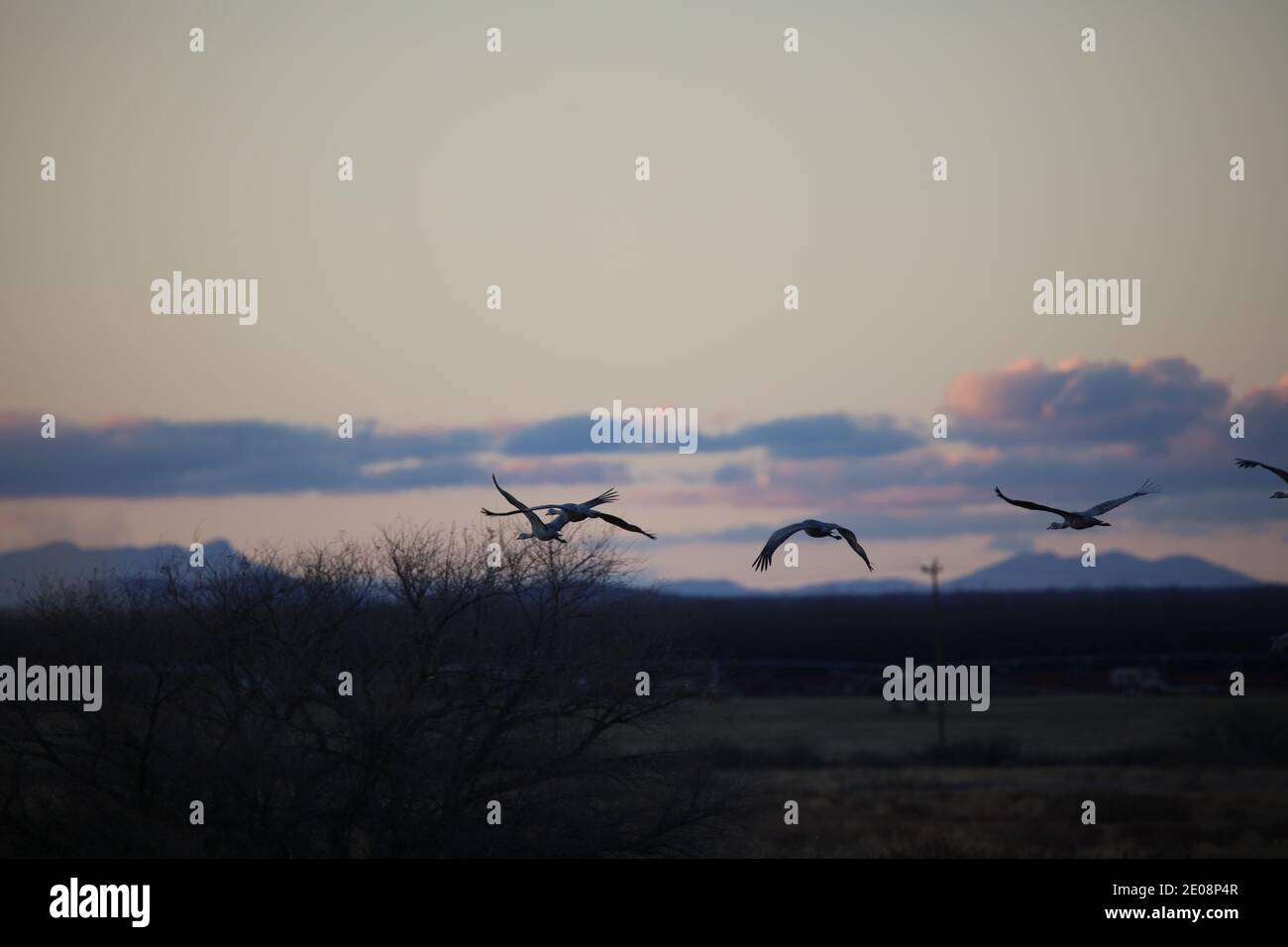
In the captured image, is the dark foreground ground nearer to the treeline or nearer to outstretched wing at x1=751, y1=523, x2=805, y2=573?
the treeline

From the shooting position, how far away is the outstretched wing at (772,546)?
2638cm

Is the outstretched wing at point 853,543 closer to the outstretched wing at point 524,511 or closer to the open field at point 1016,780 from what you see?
the outstretched wing at point 524,511

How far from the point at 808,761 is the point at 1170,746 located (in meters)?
17.0

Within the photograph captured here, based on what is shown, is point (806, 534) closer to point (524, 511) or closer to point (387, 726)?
point (524, 511)

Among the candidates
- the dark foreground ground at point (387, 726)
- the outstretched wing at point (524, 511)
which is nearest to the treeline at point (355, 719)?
the dark foreground ground at point (387, 726)

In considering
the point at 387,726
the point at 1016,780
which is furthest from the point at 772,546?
the point at 1016,780

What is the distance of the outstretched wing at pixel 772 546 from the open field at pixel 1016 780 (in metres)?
16.5

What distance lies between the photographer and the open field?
5512cm

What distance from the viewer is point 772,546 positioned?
26.5m

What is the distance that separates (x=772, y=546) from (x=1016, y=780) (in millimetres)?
48736

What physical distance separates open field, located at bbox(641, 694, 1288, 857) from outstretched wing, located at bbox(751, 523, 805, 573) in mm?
16498

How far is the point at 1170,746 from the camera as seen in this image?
7950 cm
